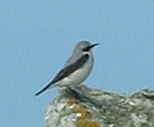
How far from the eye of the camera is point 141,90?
1044 cm

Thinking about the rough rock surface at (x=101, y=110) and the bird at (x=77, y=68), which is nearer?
the rough rock surface at (x=101, y=110)

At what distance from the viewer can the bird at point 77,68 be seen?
12.0m

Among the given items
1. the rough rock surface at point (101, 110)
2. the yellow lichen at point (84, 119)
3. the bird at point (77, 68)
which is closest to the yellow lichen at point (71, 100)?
the rough rock surface at point (101, 110)

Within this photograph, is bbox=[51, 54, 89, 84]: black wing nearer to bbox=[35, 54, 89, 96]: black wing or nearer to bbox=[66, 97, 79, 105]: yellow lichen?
bbox=[35, 54, 89, 96]: black wing

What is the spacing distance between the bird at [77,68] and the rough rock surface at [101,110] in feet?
3.99

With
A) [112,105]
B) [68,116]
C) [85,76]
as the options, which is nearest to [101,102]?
[112,105]

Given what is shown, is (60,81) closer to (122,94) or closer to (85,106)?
(122,94)

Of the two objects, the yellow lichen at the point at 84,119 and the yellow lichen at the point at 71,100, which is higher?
the yellow lichen at the point at 71,100

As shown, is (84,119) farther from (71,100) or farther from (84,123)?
(71,100)

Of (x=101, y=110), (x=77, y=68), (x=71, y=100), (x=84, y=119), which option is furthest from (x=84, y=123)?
(x=77, y=68)

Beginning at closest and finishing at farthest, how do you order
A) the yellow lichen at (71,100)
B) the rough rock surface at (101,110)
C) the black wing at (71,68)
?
the rough rock surface at (101,110) → the yellow lichen at (71,100) → the black wing at (71,68)

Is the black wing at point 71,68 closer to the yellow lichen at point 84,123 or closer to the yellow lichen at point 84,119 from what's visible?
the yellow lichen at point 84,119

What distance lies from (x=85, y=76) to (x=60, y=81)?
0.58 meters

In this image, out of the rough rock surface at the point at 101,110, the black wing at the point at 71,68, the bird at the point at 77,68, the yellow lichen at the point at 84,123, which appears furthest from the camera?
the black wing at the point at 71,68
